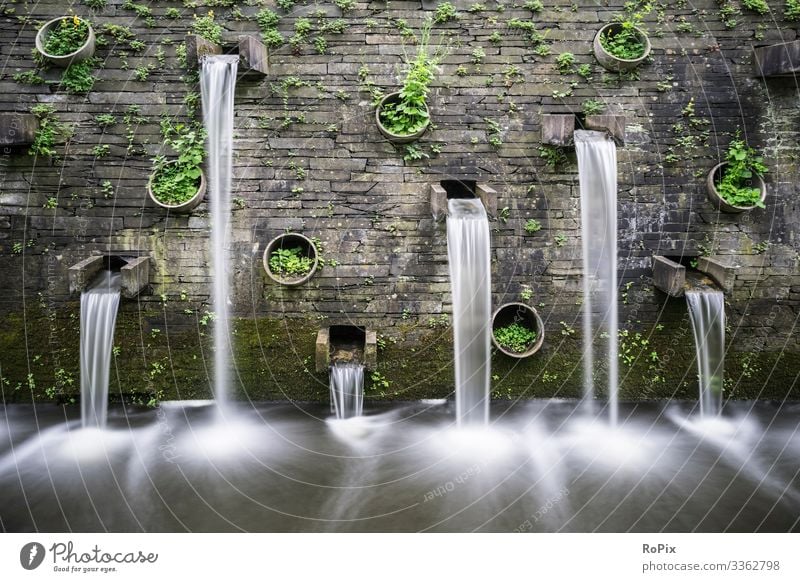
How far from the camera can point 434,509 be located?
4.69 meters

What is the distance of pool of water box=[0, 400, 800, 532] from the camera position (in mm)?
4602

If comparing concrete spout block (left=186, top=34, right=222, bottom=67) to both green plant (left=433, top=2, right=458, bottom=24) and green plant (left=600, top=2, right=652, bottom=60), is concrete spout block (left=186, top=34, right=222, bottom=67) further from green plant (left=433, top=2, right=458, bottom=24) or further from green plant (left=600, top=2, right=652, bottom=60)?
green plant (left=600, top=2, right=652, bottom=60)

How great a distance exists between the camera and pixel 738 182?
20.2ft

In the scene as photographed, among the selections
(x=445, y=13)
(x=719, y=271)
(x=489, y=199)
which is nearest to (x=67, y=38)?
(x=445, y=13)

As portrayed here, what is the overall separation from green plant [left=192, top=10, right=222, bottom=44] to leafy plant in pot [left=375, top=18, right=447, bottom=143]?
2.18 m

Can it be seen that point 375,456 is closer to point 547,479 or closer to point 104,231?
point 547,479

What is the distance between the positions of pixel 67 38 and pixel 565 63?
20.2ft

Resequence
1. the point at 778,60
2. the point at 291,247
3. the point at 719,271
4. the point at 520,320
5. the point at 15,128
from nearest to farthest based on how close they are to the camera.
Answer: the point at 15,128, the point at 719,271, the point at 778,60, the point at 291,247, the point at 520,320

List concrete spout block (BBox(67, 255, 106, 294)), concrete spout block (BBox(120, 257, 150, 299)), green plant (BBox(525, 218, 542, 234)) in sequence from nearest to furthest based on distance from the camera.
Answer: concrete spout block (BBox(67, 255, 106, 294)) → concrete spout block (BBox(120, 257, 150, 299)) → green plant (BBox(525, 218, 542, 234))

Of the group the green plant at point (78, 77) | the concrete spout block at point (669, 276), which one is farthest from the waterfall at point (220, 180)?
the concrete spout block at point (669, 276)

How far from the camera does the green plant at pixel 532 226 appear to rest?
615 cm

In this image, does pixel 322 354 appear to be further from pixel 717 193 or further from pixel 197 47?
pixel 717 193
